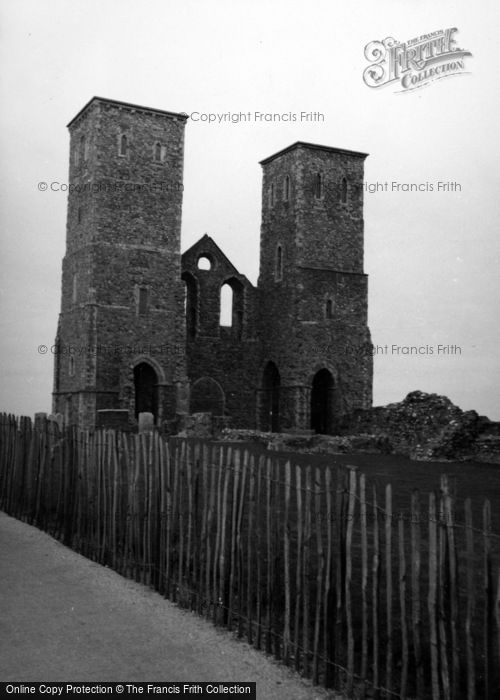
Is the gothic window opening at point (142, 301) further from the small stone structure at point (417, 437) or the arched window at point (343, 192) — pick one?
the arched window at point (343, 192)

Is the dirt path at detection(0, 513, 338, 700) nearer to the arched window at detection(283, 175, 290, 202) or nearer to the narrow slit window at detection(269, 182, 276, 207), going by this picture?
the arched window at detection(283, 175, 290, 202)

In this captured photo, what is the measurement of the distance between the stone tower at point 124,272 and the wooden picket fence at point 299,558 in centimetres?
2059

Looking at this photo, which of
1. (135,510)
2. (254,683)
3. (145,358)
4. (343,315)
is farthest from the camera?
(343,315)

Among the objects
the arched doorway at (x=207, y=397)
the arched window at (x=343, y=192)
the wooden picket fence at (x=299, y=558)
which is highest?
the arched window at (x=343, y=192)

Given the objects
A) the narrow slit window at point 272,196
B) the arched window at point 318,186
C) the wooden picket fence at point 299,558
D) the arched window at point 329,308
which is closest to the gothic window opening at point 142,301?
the arched window at point 329,308

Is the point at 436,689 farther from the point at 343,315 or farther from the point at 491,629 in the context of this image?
the point at 343,315

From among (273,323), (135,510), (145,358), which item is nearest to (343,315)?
(273,323)

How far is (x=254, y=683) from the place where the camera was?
5188 mm

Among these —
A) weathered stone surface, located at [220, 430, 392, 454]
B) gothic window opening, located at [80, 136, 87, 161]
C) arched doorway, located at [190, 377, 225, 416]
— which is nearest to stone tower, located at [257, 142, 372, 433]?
arched doorway, located at [190, 377, 225, 416]

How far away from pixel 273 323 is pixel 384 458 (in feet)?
41.2

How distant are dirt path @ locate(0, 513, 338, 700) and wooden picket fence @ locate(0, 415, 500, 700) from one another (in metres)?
0.25

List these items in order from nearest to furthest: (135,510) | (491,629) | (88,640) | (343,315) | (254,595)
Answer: (491,629) < (88,640) < (254,595) < (135,510) < (343,315)

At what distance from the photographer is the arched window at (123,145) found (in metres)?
32.4

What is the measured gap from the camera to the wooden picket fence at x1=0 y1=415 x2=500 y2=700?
5090 millimetres
